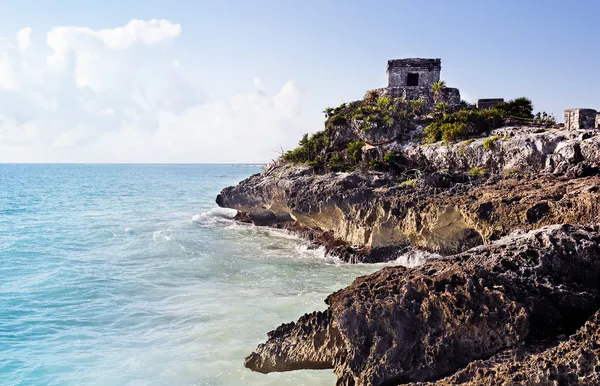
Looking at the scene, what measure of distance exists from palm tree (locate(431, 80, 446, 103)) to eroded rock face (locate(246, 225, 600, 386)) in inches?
734

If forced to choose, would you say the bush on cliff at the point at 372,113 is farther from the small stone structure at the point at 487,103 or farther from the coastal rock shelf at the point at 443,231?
the small stone structure at the point at 487,103

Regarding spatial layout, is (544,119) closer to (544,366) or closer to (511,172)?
(511,172)

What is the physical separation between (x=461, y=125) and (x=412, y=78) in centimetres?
844

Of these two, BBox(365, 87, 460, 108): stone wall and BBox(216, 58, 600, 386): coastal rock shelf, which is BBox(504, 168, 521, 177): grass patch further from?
BBox(365, 87, 460, 108): stone wall

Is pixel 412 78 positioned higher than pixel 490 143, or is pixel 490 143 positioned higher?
pixel 412 78

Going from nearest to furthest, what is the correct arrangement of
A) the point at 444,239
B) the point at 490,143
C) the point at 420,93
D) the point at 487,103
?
the point at 444,239, the point at 490,143, the point at 487,103, the point at 420,93

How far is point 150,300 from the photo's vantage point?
1374cm

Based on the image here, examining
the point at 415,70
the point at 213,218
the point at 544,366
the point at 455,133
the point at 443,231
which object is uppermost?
the point at 415,70

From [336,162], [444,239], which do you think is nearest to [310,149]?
[336,162]

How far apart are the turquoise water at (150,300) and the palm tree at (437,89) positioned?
11491 mm

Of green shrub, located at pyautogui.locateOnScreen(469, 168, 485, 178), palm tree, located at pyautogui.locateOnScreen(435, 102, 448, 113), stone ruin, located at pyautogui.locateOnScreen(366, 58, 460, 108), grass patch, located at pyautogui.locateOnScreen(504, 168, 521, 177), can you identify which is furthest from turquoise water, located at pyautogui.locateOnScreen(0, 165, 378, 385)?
stone ruin, located at pyautogui.locateOnScreen(366, 58, 460, 108)

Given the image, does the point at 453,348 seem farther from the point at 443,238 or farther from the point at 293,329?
the point at 443,238

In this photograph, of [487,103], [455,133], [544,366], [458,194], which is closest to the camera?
[544,366]

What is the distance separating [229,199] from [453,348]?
2016 centimetres
